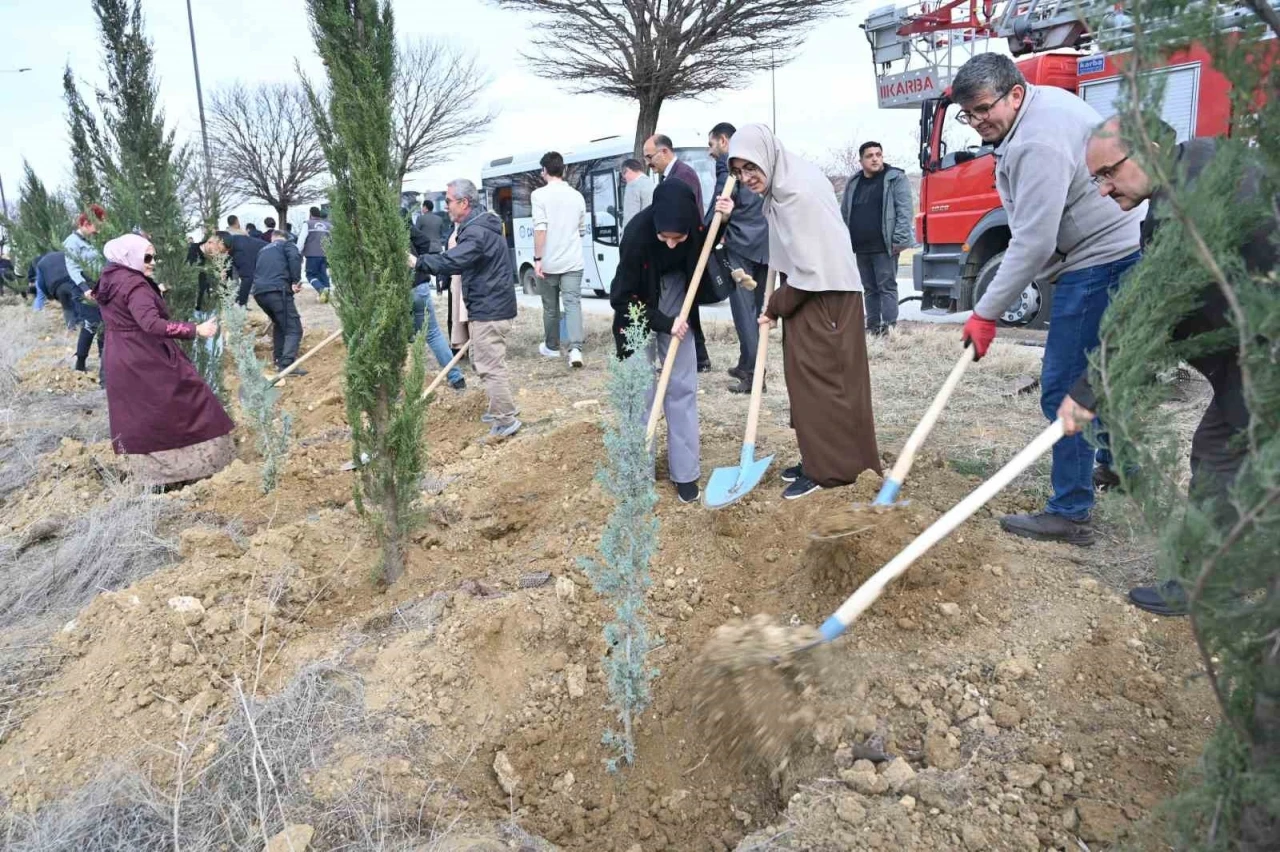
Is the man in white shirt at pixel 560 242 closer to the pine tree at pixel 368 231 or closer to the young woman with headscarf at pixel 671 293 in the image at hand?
the young woman with headscarf at pixel 671 293

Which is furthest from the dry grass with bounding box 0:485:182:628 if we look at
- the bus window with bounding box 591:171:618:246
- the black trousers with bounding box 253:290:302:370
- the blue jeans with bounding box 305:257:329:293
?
the bus window with bounding box 591:171:618:246

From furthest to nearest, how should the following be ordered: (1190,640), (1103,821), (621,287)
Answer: (621,287) < (1190,640) < (1103,821)

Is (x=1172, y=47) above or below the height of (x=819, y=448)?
above

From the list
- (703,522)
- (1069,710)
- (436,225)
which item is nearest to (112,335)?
(703,522)

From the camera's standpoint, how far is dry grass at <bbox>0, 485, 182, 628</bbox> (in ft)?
12.7

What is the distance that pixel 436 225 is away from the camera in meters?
11.0

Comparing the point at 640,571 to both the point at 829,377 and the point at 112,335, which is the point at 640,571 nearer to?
the point at 829,377

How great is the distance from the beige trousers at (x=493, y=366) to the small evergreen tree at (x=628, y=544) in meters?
3.55

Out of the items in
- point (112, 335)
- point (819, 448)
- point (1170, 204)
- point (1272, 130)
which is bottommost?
point (819, 448)

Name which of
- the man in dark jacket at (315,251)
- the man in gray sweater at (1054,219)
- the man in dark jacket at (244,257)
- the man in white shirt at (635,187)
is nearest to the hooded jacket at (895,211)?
the man in white shirt at (635,187)

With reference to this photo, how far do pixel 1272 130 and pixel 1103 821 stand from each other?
5.33ft

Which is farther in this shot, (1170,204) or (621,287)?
(621,287)

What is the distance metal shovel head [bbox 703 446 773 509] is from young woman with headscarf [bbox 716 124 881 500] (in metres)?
0.20

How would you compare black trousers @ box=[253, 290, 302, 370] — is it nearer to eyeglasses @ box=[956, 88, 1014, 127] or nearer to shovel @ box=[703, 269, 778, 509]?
shovel @ box=[703, 269, 778, 509]
